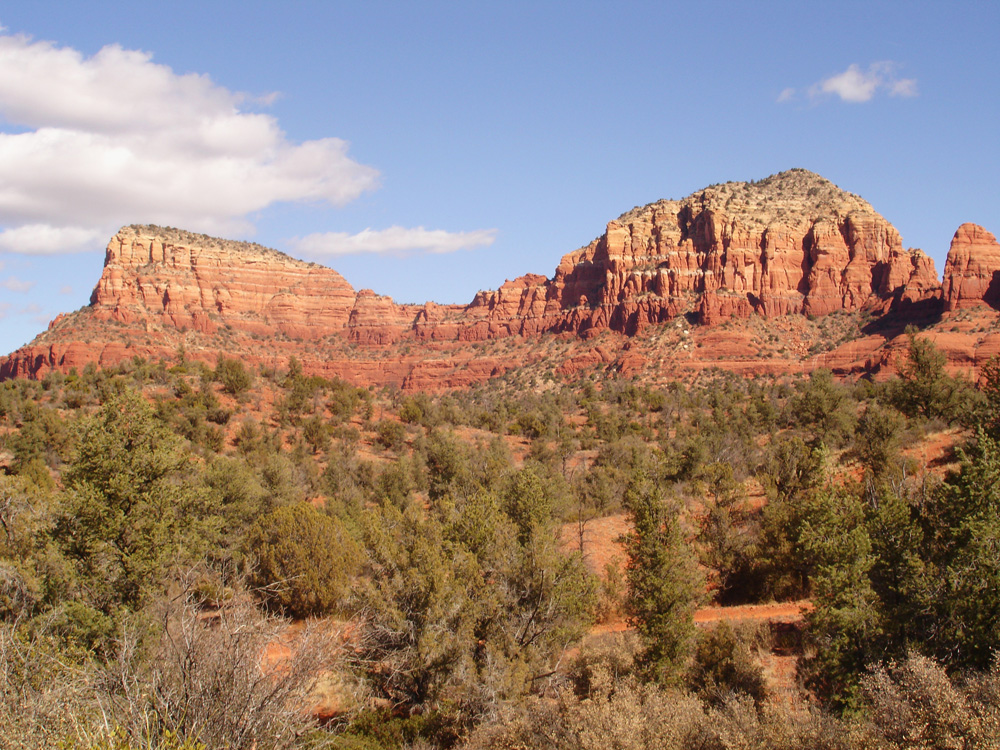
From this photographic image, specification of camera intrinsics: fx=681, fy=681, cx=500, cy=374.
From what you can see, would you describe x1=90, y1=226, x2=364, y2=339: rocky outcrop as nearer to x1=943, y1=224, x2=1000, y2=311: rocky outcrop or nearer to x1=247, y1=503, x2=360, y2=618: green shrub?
x1=247, y1=503, x2=360, y2=618: green shrub

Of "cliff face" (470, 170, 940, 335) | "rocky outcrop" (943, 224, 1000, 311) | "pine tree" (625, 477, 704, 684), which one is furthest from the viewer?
"cliff face" (470, 170, 940, 335)

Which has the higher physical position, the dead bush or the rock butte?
the rock butte

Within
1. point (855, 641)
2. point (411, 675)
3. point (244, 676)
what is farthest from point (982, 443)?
point (244, 676)

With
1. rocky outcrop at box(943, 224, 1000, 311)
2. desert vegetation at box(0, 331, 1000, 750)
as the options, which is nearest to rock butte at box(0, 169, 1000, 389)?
rocky outcrop at box(943, 224, 1000, 311)

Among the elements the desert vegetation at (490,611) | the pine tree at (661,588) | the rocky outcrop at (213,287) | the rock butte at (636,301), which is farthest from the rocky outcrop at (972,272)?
the rocky outcrop at (213,287)

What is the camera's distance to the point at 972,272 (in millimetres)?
88250

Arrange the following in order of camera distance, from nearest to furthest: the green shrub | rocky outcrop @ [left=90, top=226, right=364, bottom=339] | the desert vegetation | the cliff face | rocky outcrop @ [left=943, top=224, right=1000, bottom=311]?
the desert vegetation
the green shrub
rocky outcrop @ [left=943, top=224, right=1000, bottom=311]
the cliff face
rocky outcrop @ [left=90, top=226, right=364, bottom=339]

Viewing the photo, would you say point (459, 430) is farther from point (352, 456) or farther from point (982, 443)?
point (982, 443)

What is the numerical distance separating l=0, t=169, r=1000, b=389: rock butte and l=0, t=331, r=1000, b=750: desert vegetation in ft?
218

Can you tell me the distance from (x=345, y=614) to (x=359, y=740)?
7.00m

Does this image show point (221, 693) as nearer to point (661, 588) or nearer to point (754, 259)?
point (661, 588)

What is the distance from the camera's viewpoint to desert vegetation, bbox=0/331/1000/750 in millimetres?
9062

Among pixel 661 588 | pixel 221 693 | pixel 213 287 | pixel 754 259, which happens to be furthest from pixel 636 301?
pixel 221 693

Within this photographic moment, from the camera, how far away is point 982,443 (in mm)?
14758
